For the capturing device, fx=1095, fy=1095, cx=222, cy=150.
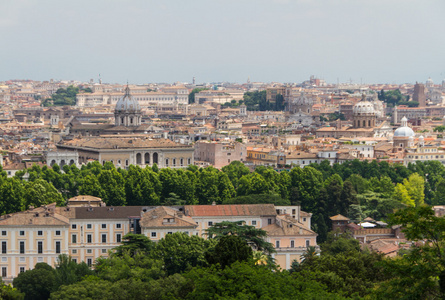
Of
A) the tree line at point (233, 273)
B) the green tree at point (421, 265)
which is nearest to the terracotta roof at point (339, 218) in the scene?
the tree line at point (233, 273)

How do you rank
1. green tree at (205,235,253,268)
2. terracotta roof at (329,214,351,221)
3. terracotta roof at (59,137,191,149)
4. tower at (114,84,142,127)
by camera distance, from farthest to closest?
tower at (114,84,142,127) → terracotta roof at (59,137,191,149) → terracotta roof at (329,214,351,221) → green tree at (205,235,253,268)

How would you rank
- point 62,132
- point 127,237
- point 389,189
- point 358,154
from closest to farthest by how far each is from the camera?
point 127,237
point 389,189
point 358,154
point 62,132

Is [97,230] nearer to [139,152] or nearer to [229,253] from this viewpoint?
[229,253]

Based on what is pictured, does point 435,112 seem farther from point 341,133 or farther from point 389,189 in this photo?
point 389,189

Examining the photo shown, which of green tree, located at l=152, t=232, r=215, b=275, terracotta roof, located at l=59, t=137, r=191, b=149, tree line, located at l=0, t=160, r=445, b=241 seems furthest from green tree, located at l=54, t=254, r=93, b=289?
terracotta roof, located at l=59, t=137, r=191, b=149

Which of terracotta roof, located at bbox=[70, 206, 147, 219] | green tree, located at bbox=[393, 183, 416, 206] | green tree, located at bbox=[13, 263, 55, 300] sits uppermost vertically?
terracotta roof, located at bbox=[70, 206, 147, 219]

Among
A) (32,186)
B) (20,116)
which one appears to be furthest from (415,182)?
(20,116)

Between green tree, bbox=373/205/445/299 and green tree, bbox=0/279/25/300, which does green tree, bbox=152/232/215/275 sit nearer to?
green tree, bbox=0/279/25/300

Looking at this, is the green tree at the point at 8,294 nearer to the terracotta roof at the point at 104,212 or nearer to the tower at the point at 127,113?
the terracotta roof at the point at 104,212
